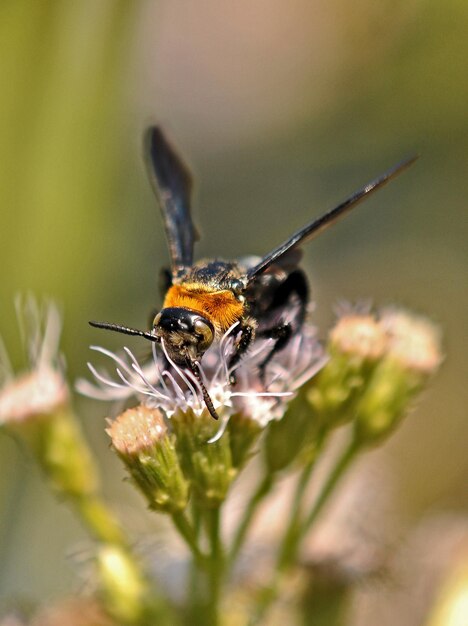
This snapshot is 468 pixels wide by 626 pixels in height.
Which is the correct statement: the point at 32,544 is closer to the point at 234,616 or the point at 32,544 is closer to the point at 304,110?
the point at 234,616

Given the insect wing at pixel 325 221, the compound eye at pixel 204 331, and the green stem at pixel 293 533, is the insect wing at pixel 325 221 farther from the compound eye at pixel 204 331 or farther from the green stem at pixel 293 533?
Result: the green stem at pixel 293 533

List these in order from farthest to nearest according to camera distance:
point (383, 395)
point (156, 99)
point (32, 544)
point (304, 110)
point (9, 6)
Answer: point (156, 99)
point (304, 110)
point (32, 544)
point (9, 6)
point (383, 395)

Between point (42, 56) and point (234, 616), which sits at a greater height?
point (42, 56)

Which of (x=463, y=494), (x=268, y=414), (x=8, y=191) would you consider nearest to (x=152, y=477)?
(x=268, y=414)

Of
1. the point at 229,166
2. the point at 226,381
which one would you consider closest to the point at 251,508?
the point at 226,381

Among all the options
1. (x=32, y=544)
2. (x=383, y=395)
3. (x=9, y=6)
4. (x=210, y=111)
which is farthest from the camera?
(x=210, y=111)

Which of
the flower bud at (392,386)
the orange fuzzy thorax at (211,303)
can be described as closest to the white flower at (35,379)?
the orange fuzzy thorax at (211,303)
